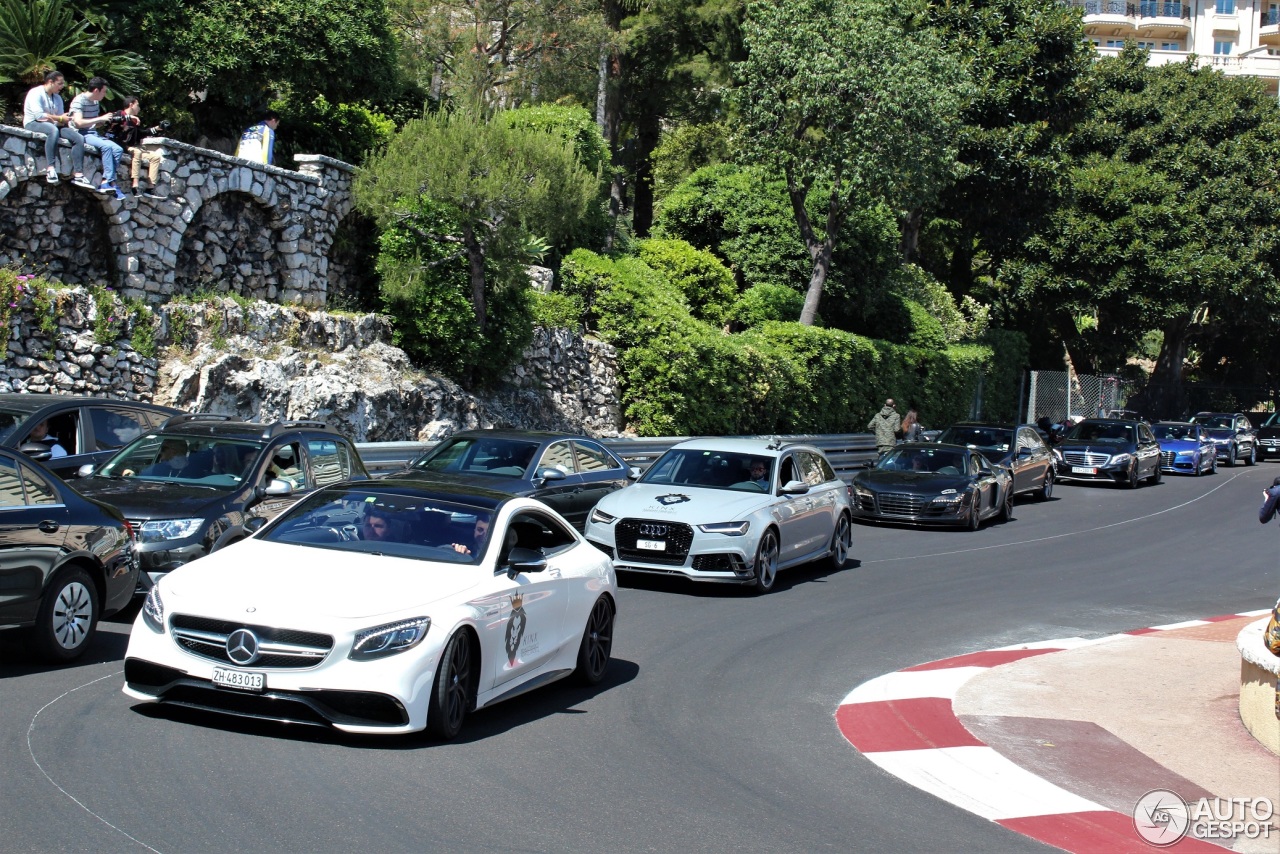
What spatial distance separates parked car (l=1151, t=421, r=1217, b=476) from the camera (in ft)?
127

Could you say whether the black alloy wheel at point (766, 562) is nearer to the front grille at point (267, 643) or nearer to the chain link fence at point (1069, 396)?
the front grille at point (267, 643)

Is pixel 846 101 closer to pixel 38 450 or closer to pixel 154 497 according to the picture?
pixel 38 450

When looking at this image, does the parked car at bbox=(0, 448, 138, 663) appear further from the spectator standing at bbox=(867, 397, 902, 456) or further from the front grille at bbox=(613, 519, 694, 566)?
the spectator standing at bbox=(867, 397, 902, 456)

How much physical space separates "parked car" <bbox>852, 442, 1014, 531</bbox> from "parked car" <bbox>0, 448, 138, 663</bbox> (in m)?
14.7

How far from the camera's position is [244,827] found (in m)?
5.64

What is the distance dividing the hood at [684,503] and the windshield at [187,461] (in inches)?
157

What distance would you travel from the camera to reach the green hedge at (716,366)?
2673 centimetres

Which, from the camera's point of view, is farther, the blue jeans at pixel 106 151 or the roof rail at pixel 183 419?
the blue jeans at pixel 106 151

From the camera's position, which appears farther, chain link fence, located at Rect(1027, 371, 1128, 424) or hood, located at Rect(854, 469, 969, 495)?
chain link fence, located at Rect(1027, 371, 1128, 424)

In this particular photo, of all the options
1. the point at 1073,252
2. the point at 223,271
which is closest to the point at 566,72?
the point at 223,271

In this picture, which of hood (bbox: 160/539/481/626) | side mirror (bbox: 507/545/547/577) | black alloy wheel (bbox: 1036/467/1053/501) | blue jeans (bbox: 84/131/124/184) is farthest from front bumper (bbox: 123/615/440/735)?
black alloy wheel (bbox: 1036/467/1053/501)

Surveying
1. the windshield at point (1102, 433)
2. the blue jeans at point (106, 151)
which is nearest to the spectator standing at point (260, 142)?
the blue jeans at point (106, 151)

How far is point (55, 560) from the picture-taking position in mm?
8602

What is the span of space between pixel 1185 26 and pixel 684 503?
101 metres
